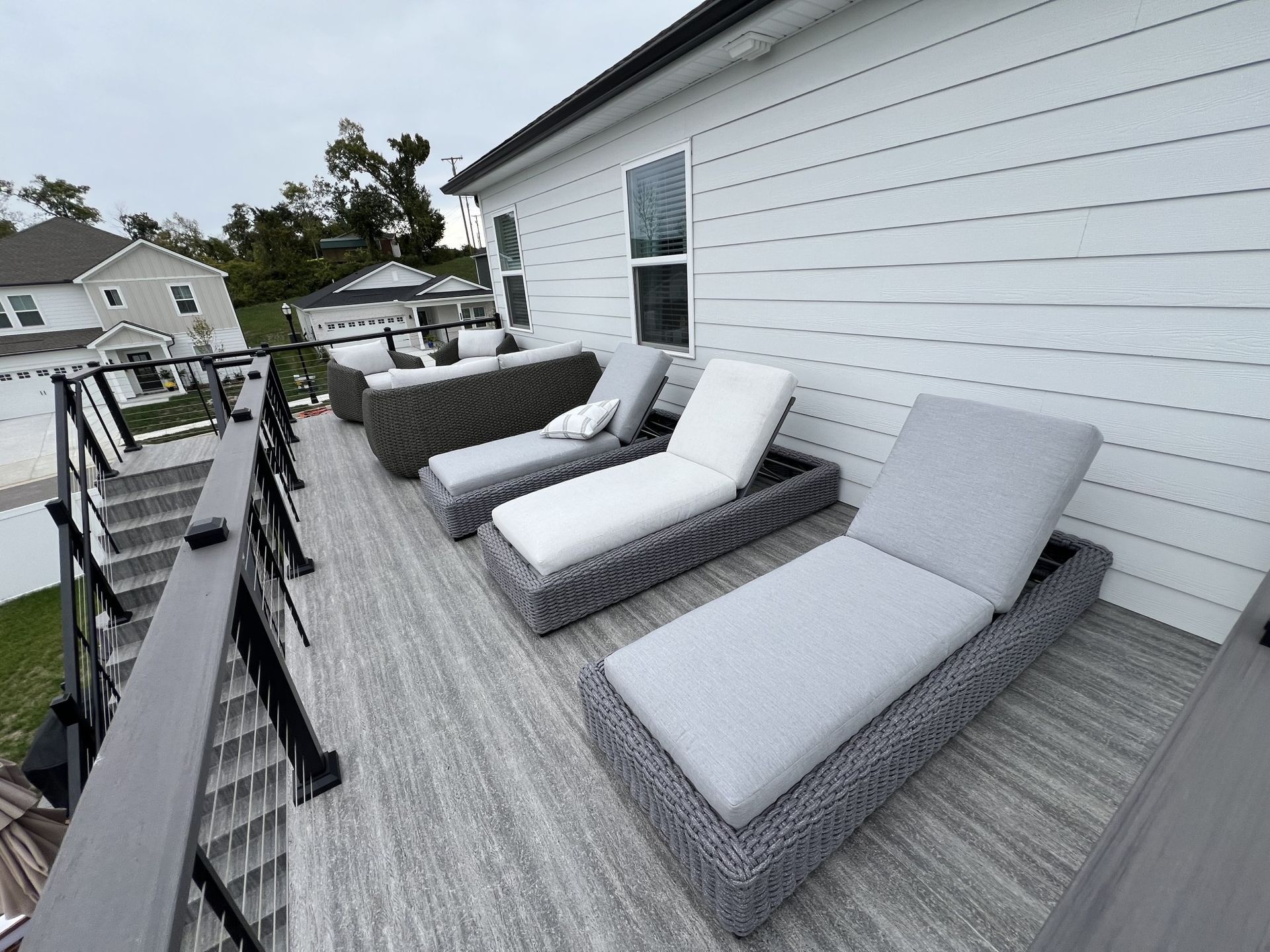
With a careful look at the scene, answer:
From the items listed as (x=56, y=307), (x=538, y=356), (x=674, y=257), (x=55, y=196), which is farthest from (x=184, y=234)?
(x=674, y=257)

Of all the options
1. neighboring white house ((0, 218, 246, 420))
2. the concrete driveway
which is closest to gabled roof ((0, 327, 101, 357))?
neighboring white house ((0, 218, 246, 420))

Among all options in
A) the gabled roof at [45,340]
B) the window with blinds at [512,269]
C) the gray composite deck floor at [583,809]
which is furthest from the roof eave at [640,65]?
the gabled roof at [45,340]

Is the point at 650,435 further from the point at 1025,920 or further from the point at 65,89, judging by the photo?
the point at 65,89

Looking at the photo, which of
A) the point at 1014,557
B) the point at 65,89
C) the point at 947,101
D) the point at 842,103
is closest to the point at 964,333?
the point at 947,101

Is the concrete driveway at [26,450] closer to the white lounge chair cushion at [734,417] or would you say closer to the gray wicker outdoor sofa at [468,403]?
the gray wicker outdoor sofa at [468,403]

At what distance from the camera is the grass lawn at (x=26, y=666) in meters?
7.41

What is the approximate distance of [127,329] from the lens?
16.8 m

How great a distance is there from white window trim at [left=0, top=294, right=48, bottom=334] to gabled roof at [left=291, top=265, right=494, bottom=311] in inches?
278

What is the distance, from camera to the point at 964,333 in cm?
228

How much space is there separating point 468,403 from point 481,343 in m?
3.00

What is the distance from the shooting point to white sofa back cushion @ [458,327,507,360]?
21.0ft

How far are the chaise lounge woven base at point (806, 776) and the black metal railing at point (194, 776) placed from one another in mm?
837

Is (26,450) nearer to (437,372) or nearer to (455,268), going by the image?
(455,268)

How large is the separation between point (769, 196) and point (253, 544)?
3.04 meters
